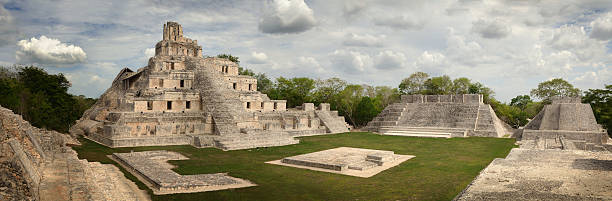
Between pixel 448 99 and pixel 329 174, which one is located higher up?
pixel 448 99

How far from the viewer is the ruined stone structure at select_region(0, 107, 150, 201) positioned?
713cm

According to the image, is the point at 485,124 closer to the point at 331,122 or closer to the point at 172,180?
the point at 331,122

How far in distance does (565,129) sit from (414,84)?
2917 centimetres

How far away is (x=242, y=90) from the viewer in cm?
3162

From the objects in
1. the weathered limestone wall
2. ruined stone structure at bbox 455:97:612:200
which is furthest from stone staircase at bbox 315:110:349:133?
ruined stone structure at bbox 455:97:612:200

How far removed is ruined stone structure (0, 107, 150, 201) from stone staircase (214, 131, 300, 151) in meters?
6.94

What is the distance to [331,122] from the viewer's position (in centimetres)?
3356

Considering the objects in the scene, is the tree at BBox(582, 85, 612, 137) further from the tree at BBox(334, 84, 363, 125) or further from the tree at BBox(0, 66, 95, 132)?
the tree at BBox(0, 66, 95, 132)

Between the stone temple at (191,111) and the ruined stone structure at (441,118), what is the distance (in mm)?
4869

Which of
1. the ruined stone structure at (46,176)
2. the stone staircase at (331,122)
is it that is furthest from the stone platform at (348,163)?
the stone staircase at (331,122)

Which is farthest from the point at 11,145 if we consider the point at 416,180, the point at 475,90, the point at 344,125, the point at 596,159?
the point at 475,90

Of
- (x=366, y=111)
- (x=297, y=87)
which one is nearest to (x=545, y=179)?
(x=366, y=111)

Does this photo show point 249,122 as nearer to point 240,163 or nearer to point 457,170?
point 240,163

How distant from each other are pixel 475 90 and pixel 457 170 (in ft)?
138
